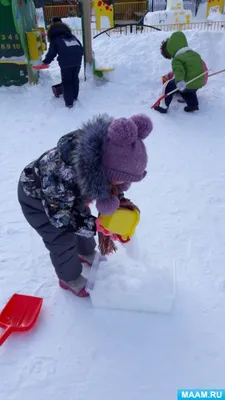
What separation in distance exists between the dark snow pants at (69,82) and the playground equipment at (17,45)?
2.15 ft

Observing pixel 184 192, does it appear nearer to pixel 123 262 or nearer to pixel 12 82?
pixel 123 262

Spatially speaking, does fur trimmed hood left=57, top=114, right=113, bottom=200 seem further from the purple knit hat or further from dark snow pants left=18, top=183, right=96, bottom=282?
dark snow pants left=18, top=183, right=96, bottom=282

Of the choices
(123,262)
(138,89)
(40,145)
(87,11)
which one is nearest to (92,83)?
(138,89)

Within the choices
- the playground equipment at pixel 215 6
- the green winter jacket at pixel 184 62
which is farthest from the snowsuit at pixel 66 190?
the playground equipment at pixel 215 6

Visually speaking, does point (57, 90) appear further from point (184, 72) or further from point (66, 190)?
point (66, 190)

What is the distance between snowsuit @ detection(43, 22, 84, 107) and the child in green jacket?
1.02 m

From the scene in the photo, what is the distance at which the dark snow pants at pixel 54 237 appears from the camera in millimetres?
1396

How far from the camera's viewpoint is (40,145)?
3014 mm

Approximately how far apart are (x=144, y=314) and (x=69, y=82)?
117 inches

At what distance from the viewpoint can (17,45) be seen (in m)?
3.96

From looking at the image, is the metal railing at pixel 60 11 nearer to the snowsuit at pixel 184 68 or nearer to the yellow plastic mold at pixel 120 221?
the snowsuit at pixel 184 68

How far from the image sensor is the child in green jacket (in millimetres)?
3543

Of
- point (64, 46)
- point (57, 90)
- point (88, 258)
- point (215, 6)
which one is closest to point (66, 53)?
point (64, 46)

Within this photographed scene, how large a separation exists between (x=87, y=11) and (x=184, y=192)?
313cm
